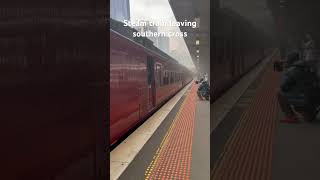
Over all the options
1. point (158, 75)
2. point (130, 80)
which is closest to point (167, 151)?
point (130, 80)

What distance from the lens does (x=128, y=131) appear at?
4.96m

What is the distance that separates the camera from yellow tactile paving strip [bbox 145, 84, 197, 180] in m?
3.44

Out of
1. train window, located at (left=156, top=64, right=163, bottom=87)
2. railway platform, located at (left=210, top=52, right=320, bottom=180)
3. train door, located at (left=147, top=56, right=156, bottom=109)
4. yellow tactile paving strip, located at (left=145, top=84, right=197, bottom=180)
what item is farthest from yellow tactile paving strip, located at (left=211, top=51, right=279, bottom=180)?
train window, located at (left=156, top=64, right=163, bottom=87)

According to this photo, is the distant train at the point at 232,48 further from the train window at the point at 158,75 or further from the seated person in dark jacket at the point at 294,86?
the train window at the point at 158,75

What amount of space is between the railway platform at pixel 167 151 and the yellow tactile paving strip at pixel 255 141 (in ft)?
0.98

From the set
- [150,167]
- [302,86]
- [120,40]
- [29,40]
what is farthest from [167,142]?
[29,40]

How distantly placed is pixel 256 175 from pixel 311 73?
116cm

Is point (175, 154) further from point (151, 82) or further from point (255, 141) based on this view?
point (151, 82)

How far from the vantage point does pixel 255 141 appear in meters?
3.28

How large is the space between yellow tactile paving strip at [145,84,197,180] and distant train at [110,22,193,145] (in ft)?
2.09

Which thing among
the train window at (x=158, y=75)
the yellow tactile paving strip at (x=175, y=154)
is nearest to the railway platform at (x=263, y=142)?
the yellow tactile paving strip at (x=175, y=154)

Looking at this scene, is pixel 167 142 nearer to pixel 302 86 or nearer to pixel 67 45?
pixel 302 86

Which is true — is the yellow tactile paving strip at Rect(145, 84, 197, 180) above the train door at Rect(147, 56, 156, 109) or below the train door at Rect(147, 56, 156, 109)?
below

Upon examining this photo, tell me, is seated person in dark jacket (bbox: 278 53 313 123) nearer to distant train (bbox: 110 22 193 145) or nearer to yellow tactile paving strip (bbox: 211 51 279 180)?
yellow tactile paving strip (bbox: 211 51 279 180)
